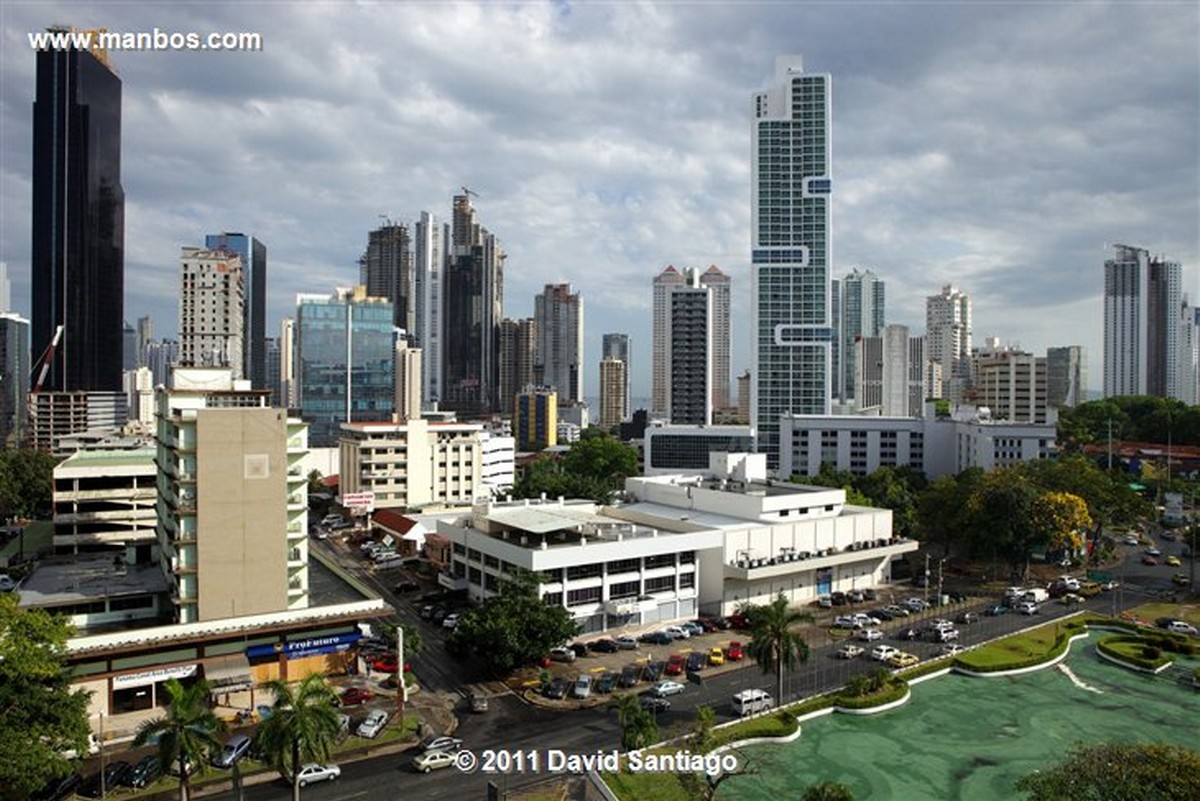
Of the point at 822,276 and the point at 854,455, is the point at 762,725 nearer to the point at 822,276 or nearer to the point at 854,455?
the point at 854,455

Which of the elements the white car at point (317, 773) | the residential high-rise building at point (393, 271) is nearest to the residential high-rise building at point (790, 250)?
the white car at point (317, 773)

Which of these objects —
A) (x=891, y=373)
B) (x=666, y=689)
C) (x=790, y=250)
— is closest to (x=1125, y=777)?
(x=666, y=689)

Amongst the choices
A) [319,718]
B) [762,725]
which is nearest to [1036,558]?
[762,725]

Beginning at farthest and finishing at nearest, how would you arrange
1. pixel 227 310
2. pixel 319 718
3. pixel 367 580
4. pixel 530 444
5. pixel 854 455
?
pixel 530 444 < pixel 227 310 < pixel 854 455 < pixel 367 580 < pixel 319 718

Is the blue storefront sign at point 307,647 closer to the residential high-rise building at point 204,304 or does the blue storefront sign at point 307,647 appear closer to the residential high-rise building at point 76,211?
the residential high-rise building at point 204,304

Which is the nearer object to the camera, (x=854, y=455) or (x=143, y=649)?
(x=143, y=649)

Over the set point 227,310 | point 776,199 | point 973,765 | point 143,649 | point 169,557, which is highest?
point 776,199
